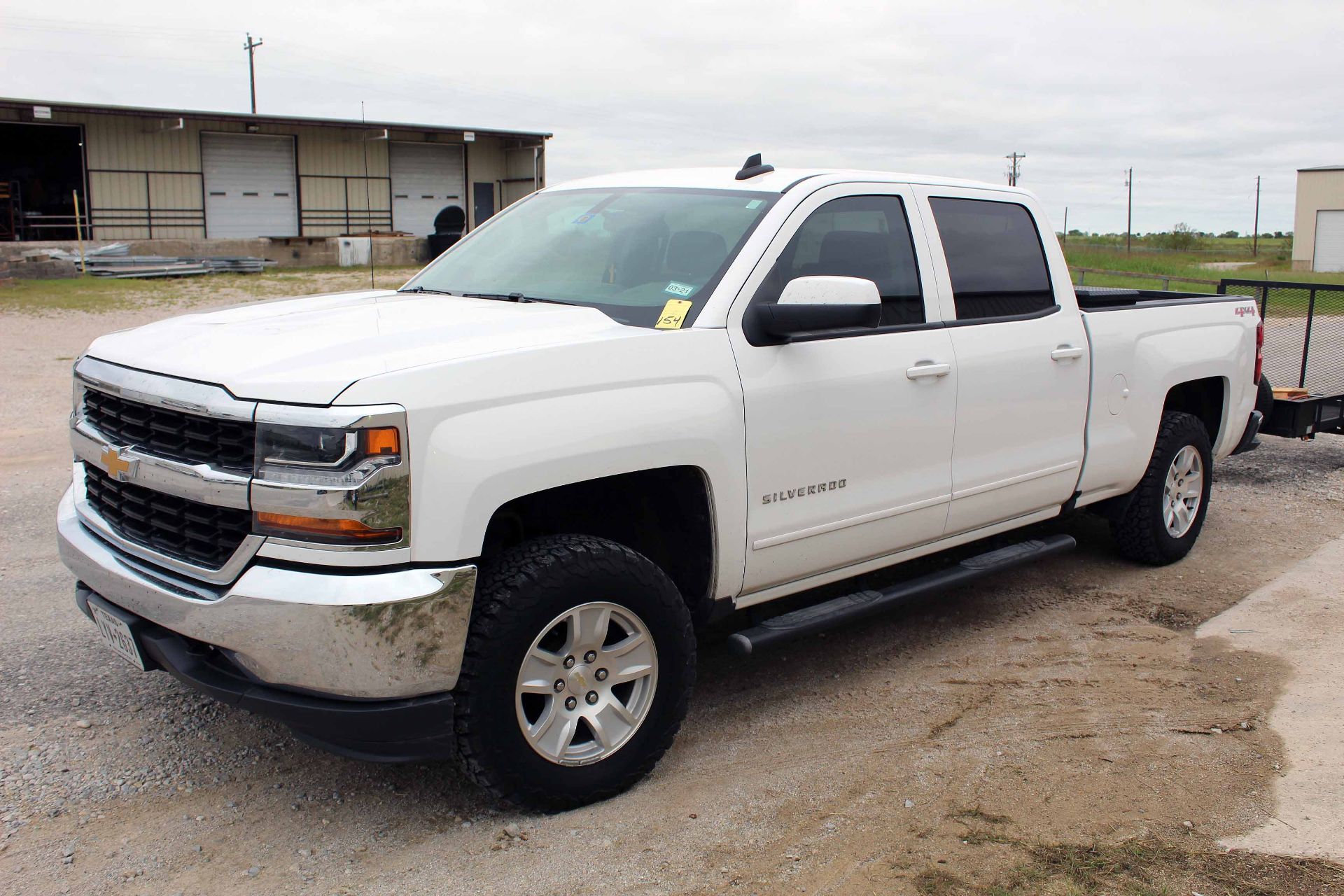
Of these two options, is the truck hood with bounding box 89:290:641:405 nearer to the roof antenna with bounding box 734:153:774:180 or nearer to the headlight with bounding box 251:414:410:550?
the headlight with bounding box 251:414:410:550

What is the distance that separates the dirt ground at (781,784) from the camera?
10.7 ft

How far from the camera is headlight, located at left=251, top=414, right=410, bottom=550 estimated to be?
2982 mm

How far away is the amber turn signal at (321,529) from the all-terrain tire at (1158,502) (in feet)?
14.1

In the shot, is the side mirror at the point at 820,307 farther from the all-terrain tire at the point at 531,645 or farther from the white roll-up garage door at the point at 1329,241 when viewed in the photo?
the white roll-up garage door at the point at 1329,241

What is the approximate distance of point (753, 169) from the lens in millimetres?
4547

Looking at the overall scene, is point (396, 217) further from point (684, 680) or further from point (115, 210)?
point (684, 680)

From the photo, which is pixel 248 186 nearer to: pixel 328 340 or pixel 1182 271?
pixel 1182 271

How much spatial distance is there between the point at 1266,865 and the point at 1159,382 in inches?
116

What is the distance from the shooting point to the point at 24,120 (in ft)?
96.8

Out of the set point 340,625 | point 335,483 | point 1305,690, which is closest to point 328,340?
point 335,483

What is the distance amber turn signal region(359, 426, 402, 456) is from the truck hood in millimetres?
136

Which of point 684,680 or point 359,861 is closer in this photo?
point 359,861

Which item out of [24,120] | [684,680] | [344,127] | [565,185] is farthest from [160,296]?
[684,680]

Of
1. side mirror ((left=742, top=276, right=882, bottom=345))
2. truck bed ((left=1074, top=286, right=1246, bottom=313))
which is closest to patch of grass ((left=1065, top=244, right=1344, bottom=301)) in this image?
truck bed ((left=1074, top=286, right=1246, bottom=313))
